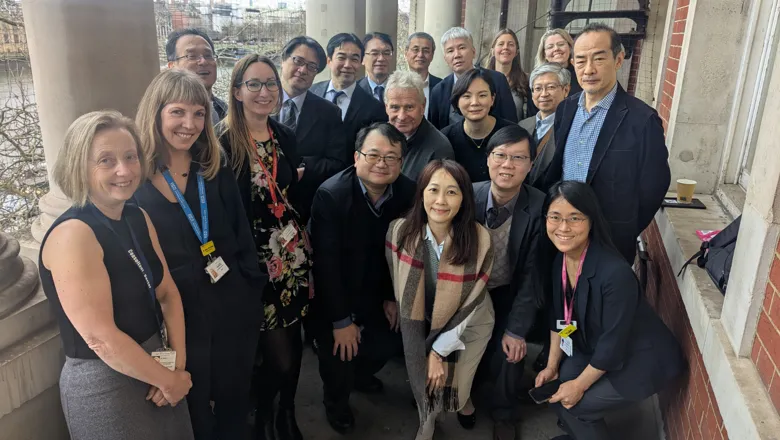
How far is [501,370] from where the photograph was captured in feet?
9.23

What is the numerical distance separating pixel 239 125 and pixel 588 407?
1.98 meters

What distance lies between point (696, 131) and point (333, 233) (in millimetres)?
2382

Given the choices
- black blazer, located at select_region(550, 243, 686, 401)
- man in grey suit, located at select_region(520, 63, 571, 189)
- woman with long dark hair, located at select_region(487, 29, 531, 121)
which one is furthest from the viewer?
woman with long dark hair, located at select_region(487, 29, 531, 121)

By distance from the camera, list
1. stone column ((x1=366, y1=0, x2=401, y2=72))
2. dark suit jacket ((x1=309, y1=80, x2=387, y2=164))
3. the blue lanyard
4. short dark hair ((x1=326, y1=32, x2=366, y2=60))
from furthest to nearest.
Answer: stone column ((x1=366, y1=0, x2=401, y2=72)), short dark hair ((x1=326, y1=32, x2=366, y2=60)), dark suit jacket ((x1=309, y1=80, x2=387, y2=164)), the blue lanyard

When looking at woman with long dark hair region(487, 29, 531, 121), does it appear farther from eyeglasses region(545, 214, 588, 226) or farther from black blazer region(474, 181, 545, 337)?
eyeglasses region(545, 214, 588, 226)

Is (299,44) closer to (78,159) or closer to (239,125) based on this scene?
(239,125)

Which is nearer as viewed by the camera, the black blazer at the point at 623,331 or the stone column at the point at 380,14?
the black blazer at the point at 623,331

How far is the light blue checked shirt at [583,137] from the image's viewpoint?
257cm

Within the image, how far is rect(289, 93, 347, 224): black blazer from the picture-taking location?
9.96 feet

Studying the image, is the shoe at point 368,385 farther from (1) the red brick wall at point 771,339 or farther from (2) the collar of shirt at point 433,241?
(1) the red brick wall at point 771,339

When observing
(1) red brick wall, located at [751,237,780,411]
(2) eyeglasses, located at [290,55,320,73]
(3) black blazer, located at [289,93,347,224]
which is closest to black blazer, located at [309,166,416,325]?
(3) black blazer, located at [289,93,347,224]

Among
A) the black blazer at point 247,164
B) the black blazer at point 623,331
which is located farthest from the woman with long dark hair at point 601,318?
the black blazer at point 247,164

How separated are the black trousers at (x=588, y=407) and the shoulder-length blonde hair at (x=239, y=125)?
173 cm

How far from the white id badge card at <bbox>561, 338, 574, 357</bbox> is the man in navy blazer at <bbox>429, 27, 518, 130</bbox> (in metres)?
1.67
